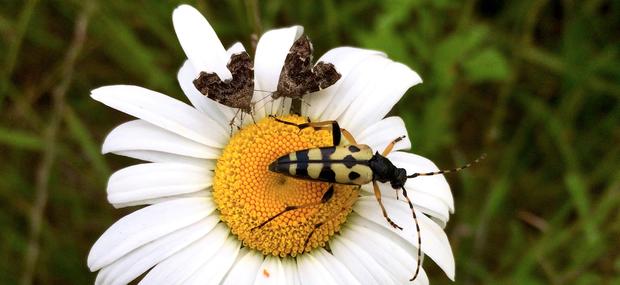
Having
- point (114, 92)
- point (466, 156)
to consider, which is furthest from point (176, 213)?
point (466, 156)

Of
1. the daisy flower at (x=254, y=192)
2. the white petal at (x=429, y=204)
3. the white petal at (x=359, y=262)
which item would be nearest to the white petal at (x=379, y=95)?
the daisy flower at (x=254, y=192)

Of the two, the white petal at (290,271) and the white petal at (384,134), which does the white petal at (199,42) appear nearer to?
the white petal at (384,134)

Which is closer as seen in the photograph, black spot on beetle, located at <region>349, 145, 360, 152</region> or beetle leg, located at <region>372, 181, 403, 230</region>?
beetle leg, located at <region>372, 181, 403, 230</region>

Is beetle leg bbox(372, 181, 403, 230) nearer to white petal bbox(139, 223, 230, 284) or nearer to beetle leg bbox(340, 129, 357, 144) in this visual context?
beetle leg bbox(340, 129, 357, 144)

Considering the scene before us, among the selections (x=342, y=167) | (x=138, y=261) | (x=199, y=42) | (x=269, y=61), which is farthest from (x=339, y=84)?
(x=138, y=261)

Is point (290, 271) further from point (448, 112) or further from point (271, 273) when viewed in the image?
point (448, 112)

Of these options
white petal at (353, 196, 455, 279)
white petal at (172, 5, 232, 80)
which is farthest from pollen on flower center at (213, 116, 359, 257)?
white petal at (172, 5, 232, 80)

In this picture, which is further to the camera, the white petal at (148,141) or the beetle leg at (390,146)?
the beetle leg at (390,146)
